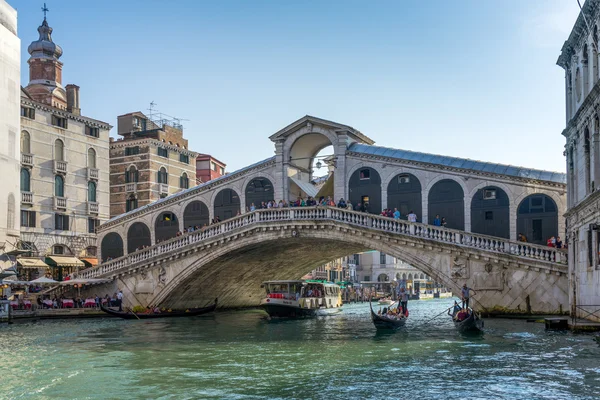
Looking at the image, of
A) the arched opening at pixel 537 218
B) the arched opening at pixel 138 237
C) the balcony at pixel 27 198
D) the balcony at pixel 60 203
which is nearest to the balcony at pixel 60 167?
the balcony at pixel 60 203

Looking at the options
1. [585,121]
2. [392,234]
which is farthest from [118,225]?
[585,121]

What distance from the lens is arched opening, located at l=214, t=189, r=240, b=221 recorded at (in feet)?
119

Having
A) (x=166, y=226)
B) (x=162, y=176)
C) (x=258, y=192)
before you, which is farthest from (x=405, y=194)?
(x=162, y=176)

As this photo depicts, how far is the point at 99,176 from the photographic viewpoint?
4184 cm

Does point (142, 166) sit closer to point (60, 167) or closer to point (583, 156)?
point (60, 167)

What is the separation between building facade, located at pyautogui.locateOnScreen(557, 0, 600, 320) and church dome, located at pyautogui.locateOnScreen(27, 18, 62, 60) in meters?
28.2

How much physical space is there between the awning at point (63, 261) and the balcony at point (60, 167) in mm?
4317

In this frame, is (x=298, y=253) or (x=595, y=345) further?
(x=298, y=253)

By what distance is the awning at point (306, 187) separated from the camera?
35.0 m

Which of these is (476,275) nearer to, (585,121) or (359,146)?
(585,121)

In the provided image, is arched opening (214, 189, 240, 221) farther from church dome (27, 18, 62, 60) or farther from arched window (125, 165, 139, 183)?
church dome (27, 18, 62, 60)

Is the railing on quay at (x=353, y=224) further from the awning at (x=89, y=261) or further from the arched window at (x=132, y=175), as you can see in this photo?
the arched window at (x=132, y=175)

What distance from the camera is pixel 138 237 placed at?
1528 inches

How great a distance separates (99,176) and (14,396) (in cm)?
2941
